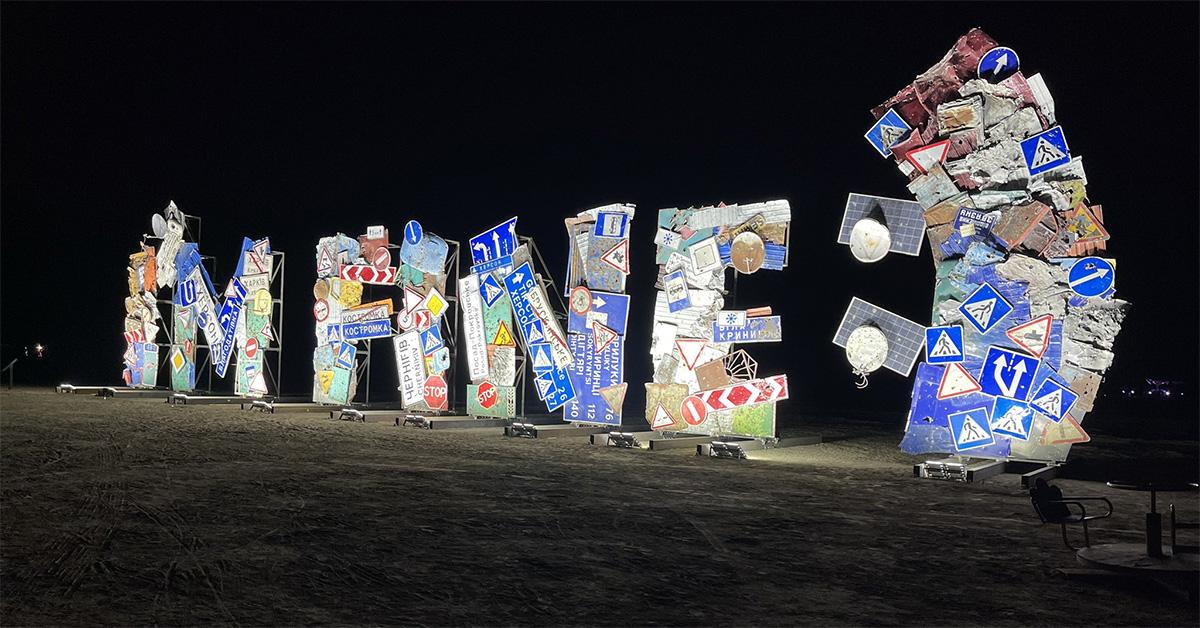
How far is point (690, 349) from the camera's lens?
41.7ft

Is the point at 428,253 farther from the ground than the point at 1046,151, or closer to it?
closer to it

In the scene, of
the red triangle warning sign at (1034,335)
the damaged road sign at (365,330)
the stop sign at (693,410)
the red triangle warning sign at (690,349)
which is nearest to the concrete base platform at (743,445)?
the stop sign at (693,410)

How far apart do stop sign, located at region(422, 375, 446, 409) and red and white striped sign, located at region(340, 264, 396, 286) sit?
201cm

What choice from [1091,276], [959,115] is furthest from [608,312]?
[1091,276]

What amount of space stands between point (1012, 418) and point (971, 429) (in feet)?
1.51

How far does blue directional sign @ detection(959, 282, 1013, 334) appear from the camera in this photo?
10.4m

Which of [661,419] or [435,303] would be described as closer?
[661,419]

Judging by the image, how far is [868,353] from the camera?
11336mm

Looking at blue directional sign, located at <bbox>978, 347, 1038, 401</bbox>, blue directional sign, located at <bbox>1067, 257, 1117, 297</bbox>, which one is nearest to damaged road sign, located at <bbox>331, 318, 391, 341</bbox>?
blue directional sign, located at <bbox>978, 347, 1038, 401</bbox>

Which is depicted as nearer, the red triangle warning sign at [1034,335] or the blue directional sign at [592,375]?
the red triangle warning sign at [1034,335]

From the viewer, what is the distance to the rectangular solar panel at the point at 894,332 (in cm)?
1102

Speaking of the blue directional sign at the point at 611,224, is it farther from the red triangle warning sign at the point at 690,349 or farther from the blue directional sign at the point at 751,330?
the blue directional sign at the point at 751,330

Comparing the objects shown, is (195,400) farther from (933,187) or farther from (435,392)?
(933,187)

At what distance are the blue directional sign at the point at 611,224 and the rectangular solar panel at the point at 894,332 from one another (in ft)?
11.7
